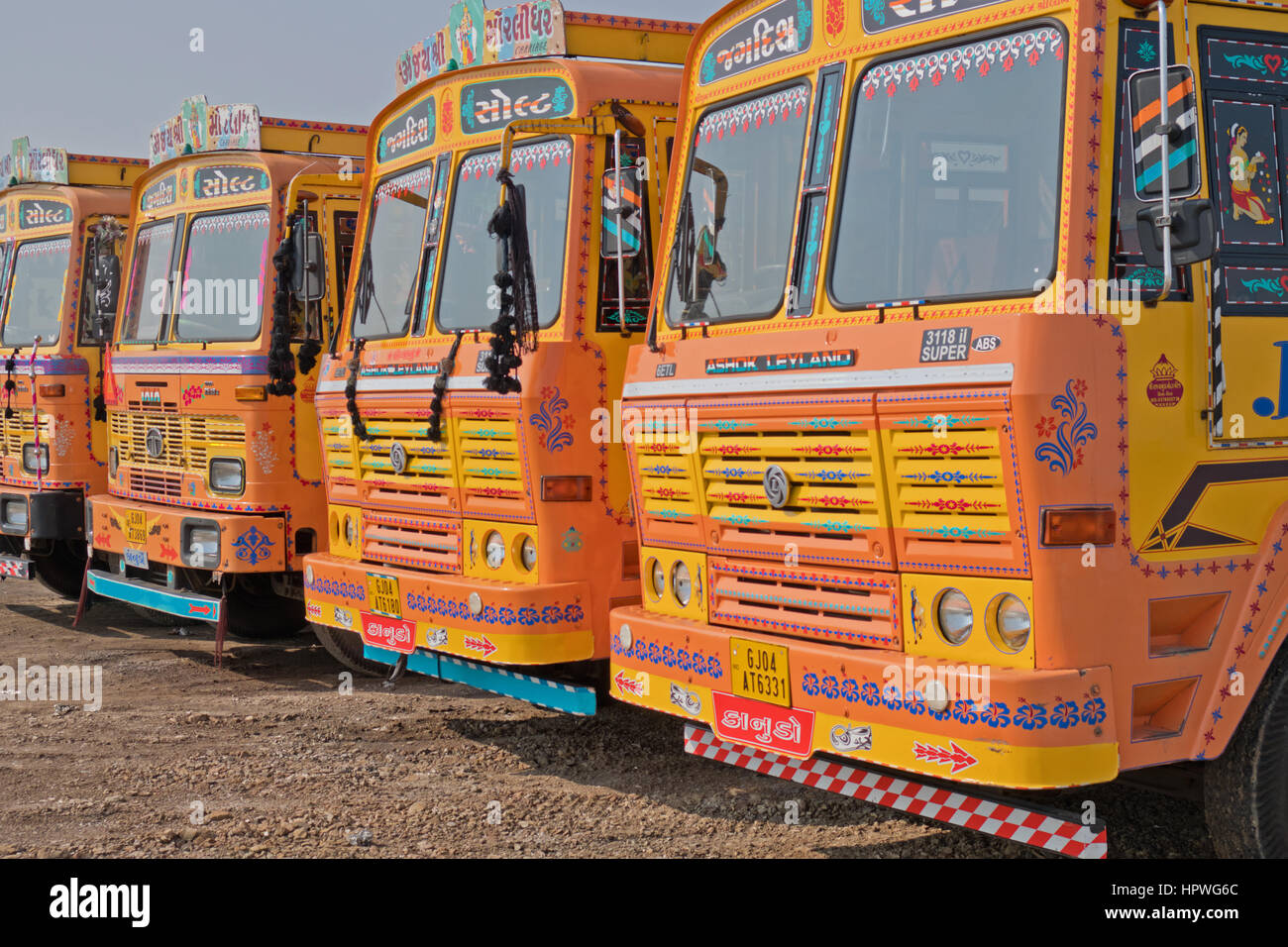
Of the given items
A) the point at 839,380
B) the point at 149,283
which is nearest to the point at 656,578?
the point at 839,380

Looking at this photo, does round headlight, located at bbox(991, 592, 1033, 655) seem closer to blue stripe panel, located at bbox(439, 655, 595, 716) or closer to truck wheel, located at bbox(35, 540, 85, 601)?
blue stripe panel, located at bbox(439, 655, 595, 716)

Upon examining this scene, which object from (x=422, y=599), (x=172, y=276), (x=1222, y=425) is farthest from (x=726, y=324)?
(x=172, y=276)

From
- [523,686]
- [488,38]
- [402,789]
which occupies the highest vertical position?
[488,38]

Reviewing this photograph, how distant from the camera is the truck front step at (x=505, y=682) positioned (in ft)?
20.7

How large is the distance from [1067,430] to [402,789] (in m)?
3.67

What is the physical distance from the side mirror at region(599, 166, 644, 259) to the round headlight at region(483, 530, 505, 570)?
1.36 metres

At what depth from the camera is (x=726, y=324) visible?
5395 mm

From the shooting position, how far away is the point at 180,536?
29.6 feet

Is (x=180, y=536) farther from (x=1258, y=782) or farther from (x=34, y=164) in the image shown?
(x=1258, y=782)

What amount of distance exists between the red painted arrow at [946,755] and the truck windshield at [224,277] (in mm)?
5736

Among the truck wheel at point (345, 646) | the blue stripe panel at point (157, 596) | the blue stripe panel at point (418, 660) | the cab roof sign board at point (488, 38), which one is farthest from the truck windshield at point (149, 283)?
the blue stripe panel at point (418, 660)

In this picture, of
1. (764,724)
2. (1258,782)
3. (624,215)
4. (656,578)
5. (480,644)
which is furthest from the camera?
(480,644)

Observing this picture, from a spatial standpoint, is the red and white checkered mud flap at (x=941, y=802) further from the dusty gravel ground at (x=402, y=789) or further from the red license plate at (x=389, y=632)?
the red license plate at (x=389, y=632)

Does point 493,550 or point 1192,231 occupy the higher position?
point 1192,231
